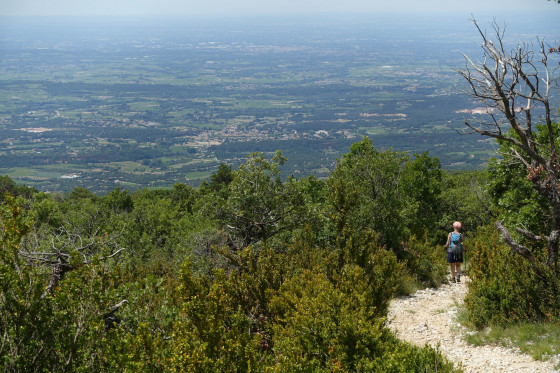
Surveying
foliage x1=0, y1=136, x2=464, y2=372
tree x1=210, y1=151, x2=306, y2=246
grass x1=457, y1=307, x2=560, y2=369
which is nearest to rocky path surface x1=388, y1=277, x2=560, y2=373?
grass x1=457, y1=307, x2=560, y2=369

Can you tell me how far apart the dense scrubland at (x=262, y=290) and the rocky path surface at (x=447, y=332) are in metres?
0.69

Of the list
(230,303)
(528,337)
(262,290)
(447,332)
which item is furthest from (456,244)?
(230,303)

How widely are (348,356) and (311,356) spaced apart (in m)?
0.57

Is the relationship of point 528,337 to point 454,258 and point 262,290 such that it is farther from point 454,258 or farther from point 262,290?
point 454,258

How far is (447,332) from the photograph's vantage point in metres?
9.60

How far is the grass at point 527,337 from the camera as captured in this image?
758cm

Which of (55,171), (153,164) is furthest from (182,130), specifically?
(55,171)

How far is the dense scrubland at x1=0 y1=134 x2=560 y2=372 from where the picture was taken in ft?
17.2

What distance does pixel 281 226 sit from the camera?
14.4 m

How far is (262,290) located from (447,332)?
3.92 metres

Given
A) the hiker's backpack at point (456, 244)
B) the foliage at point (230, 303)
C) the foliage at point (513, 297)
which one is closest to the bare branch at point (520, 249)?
the foliage at point (513, 297)

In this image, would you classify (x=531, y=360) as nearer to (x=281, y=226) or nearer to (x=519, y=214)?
(x=519, y=214)

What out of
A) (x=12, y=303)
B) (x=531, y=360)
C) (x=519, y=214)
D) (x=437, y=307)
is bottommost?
(x=437, y=307)

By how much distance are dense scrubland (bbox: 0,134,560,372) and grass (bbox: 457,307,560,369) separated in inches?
10.7
